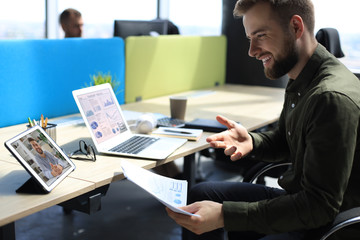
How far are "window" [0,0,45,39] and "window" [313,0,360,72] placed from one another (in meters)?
2.61

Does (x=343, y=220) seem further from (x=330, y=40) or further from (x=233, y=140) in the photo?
(x=330, y=40)

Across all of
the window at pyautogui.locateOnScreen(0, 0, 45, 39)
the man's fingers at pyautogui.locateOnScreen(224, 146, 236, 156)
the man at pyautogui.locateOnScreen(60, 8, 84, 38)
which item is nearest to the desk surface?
the man's fingers at pyautogui.locateOnScreen(224, 146, 236, 156)

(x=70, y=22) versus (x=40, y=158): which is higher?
(x=70, y=22)

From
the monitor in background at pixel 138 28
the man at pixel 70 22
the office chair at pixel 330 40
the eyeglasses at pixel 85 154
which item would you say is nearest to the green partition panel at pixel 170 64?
the monitor in background at pixel 138 28

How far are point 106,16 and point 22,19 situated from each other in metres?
0.93

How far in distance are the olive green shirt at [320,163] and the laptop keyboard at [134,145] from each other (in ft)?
1.86

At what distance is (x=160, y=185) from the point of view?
1.45 metres

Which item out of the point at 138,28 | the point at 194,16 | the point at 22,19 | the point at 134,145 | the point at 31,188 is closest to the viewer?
the point at 31,188

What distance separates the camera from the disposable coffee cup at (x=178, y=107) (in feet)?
7.56

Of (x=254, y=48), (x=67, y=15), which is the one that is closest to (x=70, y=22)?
(x=67, y=15)

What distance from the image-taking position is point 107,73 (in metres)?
2.86

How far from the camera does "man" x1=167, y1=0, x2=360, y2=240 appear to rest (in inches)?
46.7

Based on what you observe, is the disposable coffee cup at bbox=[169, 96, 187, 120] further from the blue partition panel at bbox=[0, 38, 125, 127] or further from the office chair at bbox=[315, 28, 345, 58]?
the office chair at bbox=[315, 28, 345, 58]

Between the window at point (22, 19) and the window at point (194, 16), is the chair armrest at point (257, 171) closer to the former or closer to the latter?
the window at point (22, 19)
